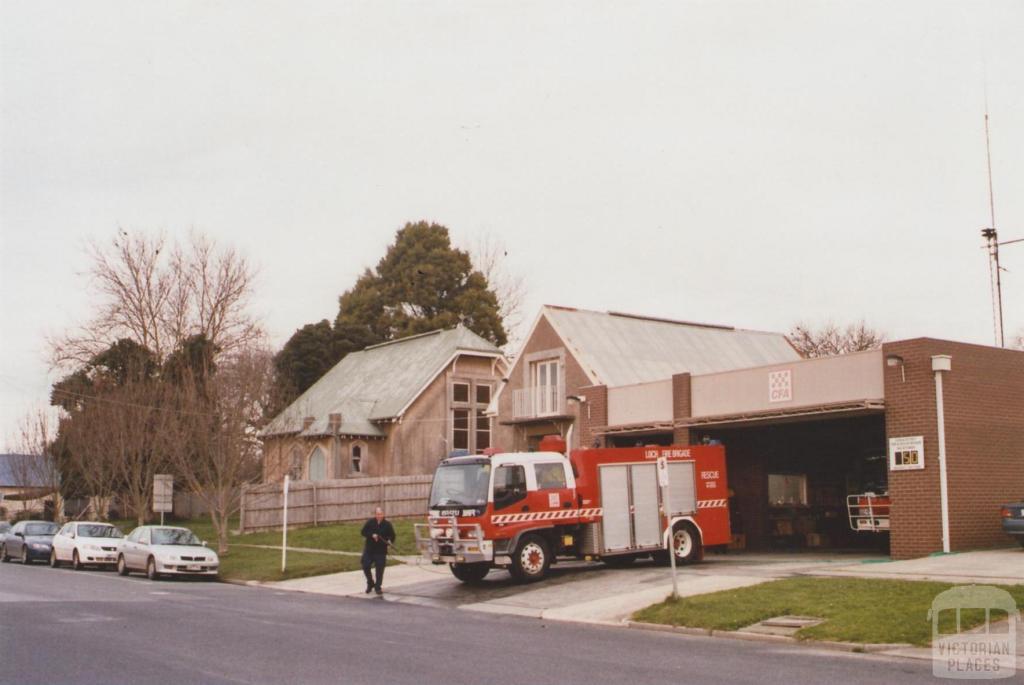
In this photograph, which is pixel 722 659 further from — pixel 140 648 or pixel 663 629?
pixel 140 648

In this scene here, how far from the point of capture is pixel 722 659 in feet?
41.0

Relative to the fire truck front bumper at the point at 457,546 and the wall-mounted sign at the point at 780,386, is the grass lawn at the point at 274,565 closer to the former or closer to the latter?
the fire truck front bumper at the point at 457,546

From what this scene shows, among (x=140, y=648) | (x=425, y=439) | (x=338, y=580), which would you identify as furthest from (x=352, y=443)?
(x=140, y=648)

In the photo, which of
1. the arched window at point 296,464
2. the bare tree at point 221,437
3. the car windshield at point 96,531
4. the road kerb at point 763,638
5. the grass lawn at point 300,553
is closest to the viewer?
the road kerb at point 763,638

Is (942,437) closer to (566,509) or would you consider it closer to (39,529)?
(566,509)

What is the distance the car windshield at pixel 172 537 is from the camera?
2764cm

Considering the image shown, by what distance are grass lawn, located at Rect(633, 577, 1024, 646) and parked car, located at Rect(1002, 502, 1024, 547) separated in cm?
470

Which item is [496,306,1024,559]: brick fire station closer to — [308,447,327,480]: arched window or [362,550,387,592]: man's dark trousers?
[362,550,387,592]: man's dark trousers

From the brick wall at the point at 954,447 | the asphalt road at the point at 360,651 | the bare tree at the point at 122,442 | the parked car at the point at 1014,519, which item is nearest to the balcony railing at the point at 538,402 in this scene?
the bare tree at the point at 122,442

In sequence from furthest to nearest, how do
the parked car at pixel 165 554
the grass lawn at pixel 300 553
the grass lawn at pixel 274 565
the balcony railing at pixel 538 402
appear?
1. the balcony railing at pixel 538 402
2. the grass lawn at pixel 300 553
3. the grass lawn at pixel 274 565
4. the parked car at pixel 165 554

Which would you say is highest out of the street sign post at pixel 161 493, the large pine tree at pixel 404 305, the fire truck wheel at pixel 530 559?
the large pine tree at pixel 404 305

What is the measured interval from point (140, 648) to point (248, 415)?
2175 cm

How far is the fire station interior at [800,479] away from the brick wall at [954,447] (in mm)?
4521

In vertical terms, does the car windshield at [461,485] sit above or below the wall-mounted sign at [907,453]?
below
